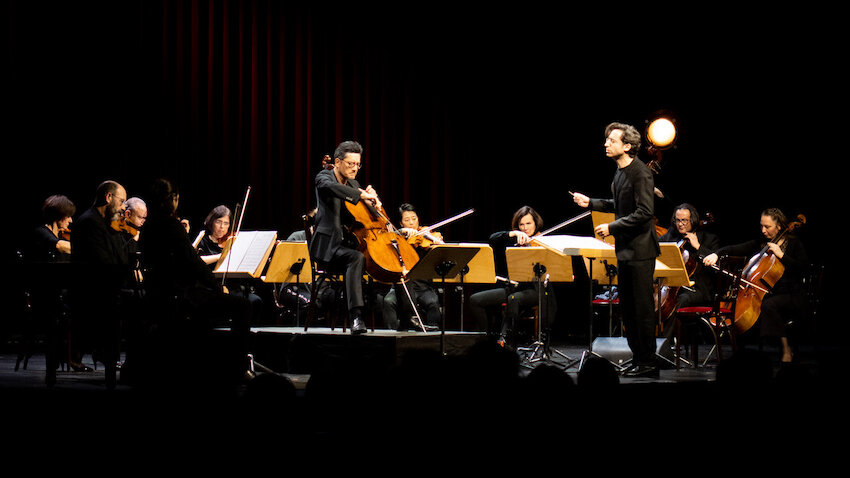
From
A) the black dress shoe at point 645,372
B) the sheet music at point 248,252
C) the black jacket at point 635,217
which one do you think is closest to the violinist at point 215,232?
the sheet music at point 248,252

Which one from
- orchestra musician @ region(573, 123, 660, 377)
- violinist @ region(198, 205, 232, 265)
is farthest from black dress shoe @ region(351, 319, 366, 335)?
violinist @ region(198, 205, 232, 265)

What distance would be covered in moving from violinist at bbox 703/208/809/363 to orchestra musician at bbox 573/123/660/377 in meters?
1.75

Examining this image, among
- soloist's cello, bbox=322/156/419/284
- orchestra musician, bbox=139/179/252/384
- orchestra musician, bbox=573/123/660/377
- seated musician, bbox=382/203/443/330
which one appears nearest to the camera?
orchestra musician, bbox=139/179/252/384

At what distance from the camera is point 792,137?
8.97 metres

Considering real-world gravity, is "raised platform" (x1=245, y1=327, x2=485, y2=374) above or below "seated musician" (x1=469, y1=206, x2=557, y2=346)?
below

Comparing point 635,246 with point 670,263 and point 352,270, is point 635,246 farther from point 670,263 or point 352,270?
point 352,270

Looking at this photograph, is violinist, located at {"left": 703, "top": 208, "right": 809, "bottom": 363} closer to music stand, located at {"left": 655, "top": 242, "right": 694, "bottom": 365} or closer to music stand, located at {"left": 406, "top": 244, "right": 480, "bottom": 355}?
music stand, located at {"left": 655, "top": 242, "right": 694, "bottom": 365}

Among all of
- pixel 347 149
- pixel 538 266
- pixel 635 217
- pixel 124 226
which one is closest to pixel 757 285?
pixel 538 266

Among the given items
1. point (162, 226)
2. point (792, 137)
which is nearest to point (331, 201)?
point (162, 226)

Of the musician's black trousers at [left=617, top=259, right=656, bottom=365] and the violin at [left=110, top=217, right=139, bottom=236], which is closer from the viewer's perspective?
the musician's black trousers at [left=617, top=259, right=656, bottom=365]

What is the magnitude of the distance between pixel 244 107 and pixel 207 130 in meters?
0.51

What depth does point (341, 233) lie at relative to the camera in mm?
5500

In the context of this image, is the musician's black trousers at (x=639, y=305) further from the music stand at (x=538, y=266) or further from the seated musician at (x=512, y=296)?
the seated musician at (x=512, y=296)

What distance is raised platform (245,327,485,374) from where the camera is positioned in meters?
5.21
